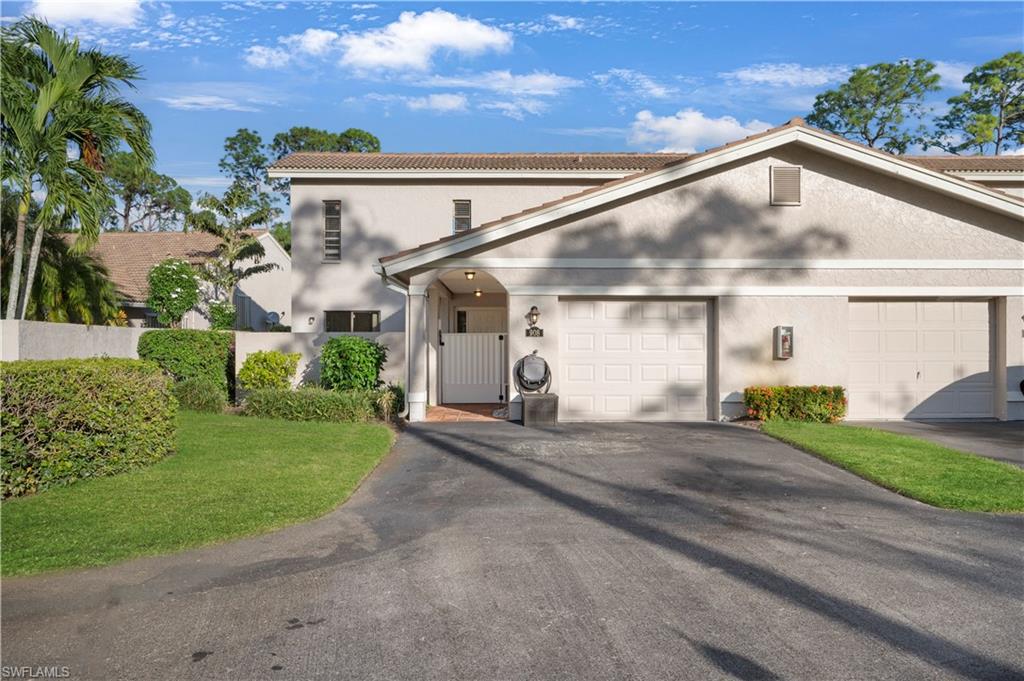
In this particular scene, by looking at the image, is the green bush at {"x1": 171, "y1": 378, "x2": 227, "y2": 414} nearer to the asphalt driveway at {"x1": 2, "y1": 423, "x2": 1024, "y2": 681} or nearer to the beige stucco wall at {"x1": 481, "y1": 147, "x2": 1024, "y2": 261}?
the beige stucco wall at {"x1": 481, "y1": 147, "x2": 1024, "y2": 261}

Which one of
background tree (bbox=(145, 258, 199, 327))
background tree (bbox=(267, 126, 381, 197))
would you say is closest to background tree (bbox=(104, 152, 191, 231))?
background tree (bbox=(267, 126, 381, 197))

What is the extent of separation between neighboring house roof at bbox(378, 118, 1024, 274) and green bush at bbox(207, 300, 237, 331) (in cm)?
1509

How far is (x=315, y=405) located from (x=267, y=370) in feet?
9.50

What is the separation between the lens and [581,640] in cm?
414

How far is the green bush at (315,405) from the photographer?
511 inches

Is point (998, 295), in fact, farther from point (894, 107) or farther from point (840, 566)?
point (894, 107)

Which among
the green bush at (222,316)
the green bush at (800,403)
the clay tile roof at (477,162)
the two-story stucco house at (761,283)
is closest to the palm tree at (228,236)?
the green bush at (222,316)

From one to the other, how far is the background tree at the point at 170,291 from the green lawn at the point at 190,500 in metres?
14.8

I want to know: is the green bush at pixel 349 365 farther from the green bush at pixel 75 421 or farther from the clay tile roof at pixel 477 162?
the clay tile roof at pixel 477 162

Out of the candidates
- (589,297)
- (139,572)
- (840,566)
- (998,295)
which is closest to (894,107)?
(998,295)

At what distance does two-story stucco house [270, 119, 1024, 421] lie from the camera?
520 inches

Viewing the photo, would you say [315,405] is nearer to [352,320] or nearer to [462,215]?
[352,320]

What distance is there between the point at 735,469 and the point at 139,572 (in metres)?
6.85

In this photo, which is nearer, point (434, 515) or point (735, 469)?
point (434, 515)
